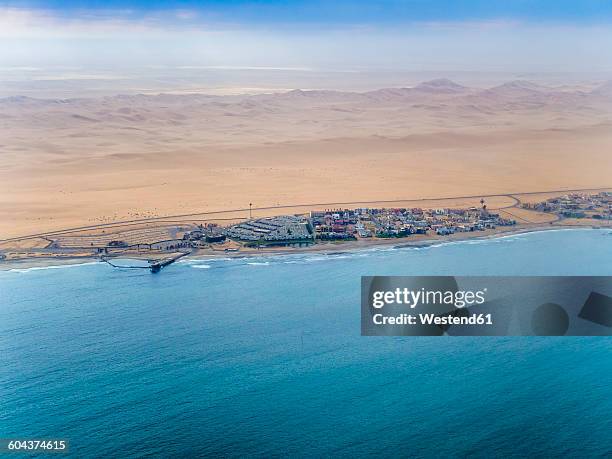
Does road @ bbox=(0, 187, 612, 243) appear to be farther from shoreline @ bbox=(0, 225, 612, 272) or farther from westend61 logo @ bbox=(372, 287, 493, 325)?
westend61 logo @ bbox=(372, 287, 493, 325)

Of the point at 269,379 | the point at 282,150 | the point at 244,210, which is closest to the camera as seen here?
the point at 269,379

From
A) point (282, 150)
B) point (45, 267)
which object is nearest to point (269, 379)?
point (45, 267)

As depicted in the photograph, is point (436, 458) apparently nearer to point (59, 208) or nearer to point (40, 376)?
point (40, 376)

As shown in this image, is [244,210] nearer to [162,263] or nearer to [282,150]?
[162,263]

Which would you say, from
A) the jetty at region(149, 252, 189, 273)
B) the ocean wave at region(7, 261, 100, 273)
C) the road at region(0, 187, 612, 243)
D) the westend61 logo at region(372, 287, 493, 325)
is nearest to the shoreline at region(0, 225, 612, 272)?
the ocean wave at region(7, 261, 100, 273)

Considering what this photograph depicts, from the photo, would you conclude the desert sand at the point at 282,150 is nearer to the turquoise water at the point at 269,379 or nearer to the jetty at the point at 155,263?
the jetty at the point at 155,263
